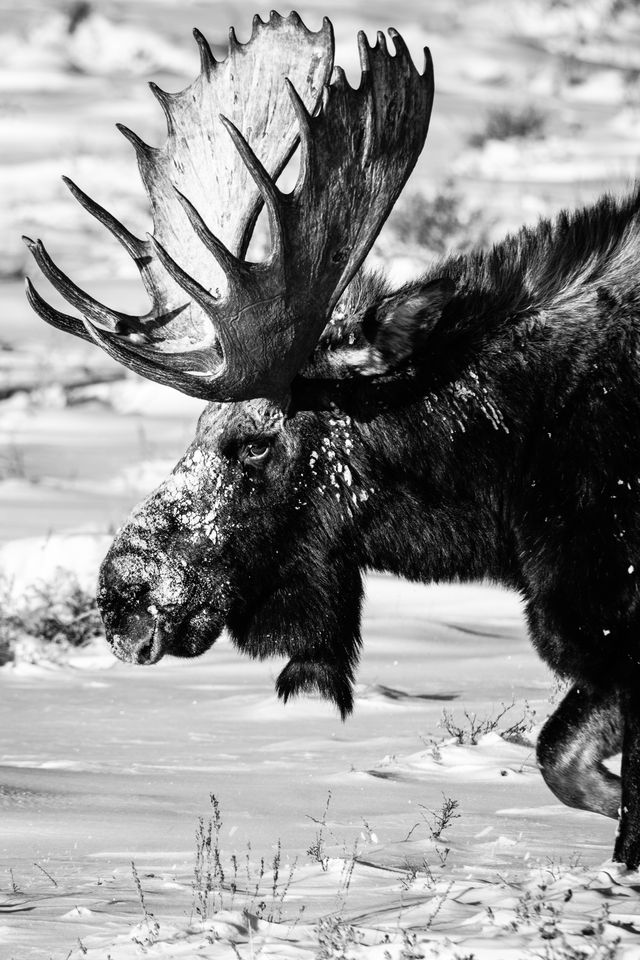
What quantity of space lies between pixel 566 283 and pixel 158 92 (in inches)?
66.2

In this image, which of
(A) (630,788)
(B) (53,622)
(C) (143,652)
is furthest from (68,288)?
(B) (53,622)

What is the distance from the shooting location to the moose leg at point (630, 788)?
3887mm

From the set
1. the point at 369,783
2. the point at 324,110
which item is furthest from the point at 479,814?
the point at 324,110

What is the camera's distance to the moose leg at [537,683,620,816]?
4.27 m

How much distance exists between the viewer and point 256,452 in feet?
14.6

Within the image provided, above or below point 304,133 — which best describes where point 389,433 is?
below

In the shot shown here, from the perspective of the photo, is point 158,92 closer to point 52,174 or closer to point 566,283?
point 566,283

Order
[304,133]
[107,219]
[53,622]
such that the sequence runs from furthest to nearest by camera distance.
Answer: [53,622] < [107,219] < [304,133]

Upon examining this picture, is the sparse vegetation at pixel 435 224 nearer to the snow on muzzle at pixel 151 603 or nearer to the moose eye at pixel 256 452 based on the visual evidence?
the moose eye at pixel 256 452

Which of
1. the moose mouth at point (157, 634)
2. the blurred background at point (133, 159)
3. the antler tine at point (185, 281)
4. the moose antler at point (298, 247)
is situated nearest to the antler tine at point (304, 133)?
the moose antler at point (298, 247)

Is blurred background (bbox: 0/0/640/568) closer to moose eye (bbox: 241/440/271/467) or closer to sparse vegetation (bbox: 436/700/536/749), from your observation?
moose eye (bbox: 241/440/271/467)

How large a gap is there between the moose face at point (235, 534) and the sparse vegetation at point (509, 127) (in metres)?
19.7

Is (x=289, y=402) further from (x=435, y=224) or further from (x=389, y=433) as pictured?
(x=435, y=224)

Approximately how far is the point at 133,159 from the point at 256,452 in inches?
740
